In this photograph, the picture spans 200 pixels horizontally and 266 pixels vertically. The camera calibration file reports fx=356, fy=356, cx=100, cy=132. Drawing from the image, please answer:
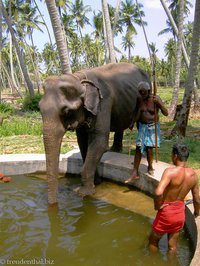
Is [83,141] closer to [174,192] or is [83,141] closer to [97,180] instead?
[97,180]

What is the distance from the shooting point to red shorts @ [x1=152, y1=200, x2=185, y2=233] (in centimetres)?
380

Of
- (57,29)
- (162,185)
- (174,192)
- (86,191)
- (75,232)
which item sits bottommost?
(75,232)

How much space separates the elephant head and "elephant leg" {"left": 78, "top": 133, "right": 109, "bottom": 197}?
0.50m

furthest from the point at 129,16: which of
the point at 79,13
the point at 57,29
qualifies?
the point at 57,29

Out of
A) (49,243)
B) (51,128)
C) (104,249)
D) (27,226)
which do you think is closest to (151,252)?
(104,249)

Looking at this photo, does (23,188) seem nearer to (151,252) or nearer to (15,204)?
(15,204)

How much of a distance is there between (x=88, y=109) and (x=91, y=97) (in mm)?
224

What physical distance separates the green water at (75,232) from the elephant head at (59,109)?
486 millimetres

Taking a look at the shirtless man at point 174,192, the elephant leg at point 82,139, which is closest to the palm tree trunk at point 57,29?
the elephant leg at point 82,139

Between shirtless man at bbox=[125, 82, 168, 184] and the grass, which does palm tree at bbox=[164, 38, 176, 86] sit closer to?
the grass

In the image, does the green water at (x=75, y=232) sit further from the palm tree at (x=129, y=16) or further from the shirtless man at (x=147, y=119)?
the palm tree at (x=129, y=16)

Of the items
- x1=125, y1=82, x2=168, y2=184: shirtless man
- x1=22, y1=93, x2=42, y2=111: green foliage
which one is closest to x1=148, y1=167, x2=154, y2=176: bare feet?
x1=125, y1=82, x2=168, y2=184: shirtless man

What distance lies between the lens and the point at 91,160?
626 cm

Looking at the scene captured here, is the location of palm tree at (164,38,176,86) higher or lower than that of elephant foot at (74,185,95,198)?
higher
